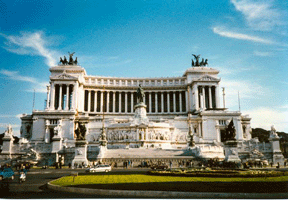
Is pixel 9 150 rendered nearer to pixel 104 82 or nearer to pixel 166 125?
pixel 166 125

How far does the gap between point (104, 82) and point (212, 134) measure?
137 feet

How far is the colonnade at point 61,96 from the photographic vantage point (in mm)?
90269

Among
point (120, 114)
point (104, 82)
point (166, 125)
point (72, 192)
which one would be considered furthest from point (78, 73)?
point (72, 192)

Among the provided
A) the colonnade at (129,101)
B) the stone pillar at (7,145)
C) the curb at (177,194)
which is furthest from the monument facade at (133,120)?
the curb at (177,194)

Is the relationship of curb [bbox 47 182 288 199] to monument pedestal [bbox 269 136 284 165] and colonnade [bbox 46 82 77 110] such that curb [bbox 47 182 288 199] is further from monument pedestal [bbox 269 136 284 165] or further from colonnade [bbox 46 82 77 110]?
colonnade [bbox 46 82 77 110]

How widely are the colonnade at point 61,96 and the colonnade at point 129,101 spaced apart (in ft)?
25.7

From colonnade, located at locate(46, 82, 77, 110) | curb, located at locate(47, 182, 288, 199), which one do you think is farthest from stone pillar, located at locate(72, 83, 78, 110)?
curb, located at locate(47, 182, 288, 199)

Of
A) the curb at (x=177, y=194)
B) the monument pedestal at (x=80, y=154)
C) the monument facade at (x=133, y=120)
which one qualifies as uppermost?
the monument facade at (x=133, y=120)

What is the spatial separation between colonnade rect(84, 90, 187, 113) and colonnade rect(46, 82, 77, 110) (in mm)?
7822

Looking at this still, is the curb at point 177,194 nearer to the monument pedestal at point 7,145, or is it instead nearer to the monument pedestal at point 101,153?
the monument pedestal at point 101,153

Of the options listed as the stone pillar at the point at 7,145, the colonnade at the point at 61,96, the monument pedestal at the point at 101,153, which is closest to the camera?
the monument pedestal at the point at 101,153

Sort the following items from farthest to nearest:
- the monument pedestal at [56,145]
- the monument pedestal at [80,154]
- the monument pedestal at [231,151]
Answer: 1. the monument pedestal at [56,145]
2. the monument pedestal at [80,154]
3. the monument pedestal at [231,151]

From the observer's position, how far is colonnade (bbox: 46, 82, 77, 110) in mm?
90269

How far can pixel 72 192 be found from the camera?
17.6m
